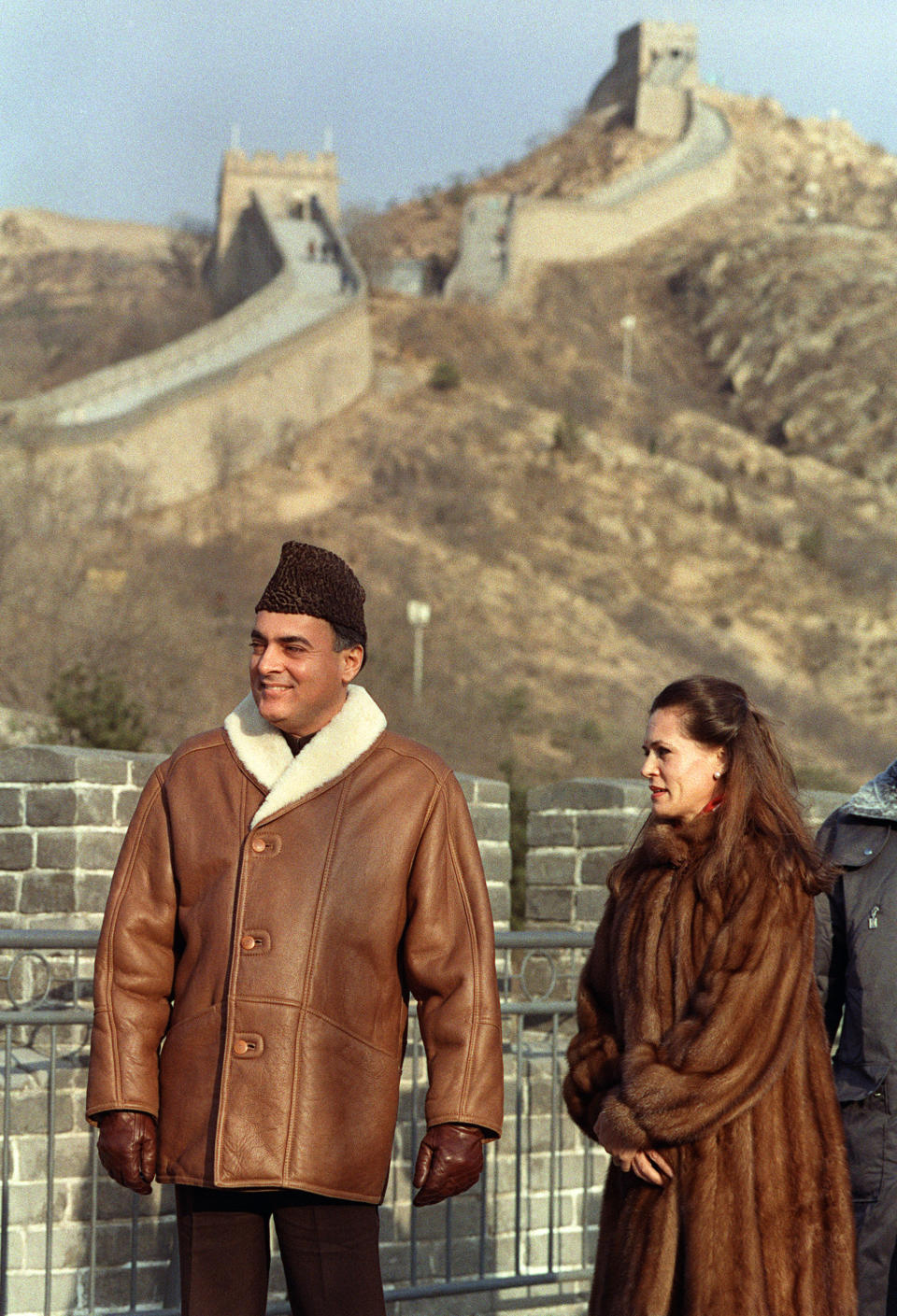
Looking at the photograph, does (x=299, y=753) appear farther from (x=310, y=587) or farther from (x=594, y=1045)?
(x=594, y=1045)

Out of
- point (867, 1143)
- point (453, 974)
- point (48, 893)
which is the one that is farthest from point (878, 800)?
point (48, 893)

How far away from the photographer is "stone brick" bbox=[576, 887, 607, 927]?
7.74 meters

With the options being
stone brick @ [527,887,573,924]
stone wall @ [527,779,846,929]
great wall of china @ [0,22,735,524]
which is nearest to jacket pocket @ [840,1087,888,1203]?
stone wall @ [527,779,846,929]

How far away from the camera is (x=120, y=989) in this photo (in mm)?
3176

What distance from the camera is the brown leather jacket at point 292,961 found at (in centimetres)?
309

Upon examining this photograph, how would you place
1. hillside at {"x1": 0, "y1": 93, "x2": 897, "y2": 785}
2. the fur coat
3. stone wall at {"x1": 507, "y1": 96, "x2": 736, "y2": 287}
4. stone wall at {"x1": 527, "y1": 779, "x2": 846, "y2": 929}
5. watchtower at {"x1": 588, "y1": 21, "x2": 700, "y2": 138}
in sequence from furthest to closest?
1. watchtower at {"x1": 588, "y1": 21, "x2": 700, "y2": 138}
2. stone wall at {"x1": 507, "y1": 96, "x2": 736, "y2": 287}
3. hillside at {"x1": 0, "y1": 93, "x2": 897, "y2": 785}
4. stone wall at {"x1": 527, "y1": 779, "x2": 846, "y2": 929}
5. the fur coat

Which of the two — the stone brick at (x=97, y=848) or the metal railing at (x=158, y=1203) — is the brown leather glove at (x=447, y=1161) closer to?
the metal railing at (x=158, y=1203)

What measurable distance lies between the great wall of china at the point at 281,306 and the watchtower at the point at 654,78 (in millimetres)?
53

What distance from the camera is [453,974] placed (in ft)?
10.6

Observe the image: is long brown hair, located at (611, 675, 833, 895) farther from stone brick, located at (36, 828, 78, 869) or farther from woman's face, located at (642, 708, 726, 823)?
stone brick, located at (36, 828, 78, 869)

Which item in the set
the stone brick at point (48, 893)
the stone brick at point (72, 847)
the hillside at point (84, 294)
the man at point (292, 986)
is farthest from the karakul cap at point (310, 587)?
the hillside at point (84, 294)

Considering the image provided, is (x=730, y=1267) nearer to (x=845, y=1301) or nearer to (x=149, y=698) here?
(x=845, y=1301)

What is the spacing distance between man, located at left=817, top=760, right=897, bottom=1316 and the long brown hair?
29 cm

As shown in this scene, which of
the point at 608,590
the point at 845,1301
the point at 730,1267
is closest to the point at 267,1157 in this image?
the point at 730,1267
